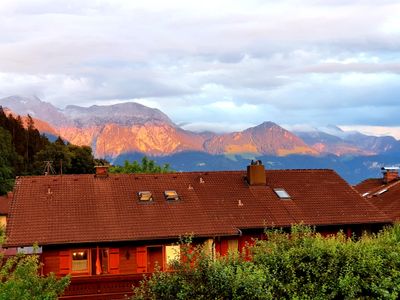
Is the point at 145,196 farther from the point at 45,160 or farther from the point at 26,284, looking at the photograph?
the point at 45,160

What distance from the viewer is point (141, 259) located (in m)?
31.5

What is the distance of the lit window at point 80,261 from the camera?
100ft

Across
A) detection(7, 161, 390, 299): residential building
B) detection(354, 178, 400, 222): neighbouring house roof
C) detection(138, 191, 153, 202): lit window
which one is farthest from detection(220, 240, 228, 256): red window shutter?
detection(354, 178, 400, 222): neighbouring house roof

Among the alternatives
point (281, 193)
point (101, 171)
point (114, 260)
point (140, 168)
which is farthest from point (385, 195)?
point (140, 168)

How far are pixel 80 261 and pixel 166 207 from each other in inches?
248

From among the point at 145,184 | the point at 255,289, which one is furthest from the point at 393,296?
the point at 145,184

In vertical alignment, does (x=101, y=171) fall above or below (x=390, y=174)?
below

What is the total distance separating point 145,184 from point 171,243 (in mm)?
6097

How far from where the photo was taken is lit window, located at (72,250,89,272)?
3048 centimetres

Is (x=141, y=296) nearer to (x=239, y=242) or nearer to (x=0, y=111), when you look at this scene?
(x=239, y=242)

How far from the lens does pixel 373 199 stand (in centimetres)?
5038

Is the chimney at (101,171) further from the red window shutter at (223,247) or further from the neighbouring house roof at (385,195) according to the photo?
the neighbouring house roof at (385,195)

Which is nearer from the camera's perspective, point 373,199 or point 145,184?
point 145,184

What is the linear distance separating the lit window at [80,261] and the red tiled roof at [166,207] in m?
1.01
